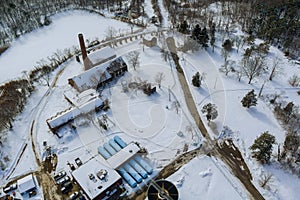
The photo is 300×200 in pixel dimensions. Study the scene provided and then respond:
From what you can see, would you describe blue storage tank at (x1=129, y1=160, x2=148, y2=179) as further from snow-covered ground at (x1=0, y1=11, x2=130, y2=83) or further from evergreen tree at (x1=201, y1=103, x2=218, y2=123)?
snow-covered ground at (x1=0, y1=11, x2=130, y2=83)

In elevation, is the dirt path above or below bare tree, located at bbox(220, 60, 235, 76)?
below

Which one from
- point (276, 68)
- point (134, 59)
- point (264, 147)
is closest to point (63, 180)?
point (134, 59)

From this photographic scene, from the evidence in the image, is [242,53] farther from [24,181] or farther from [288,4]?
[24,181]

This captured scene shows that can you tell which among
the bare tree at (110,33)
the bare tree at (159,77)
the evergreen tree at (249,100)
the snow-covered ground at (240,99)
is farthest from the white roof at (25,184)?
the bare tree at (110,33)

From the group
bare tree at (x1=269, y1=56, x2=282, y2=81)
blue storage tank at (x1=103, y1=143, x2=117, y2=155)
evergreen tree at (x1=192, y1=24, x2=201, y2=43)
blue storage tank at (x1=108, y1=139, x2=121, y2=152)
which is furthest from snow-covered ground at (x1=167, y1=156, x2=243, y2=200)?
evergreen tree at (x1=192, y1=24, x2=201, y2=43)

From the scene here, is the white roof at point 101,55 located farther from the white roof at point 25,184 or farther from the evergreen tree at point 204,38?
the white roof at point 25,184
